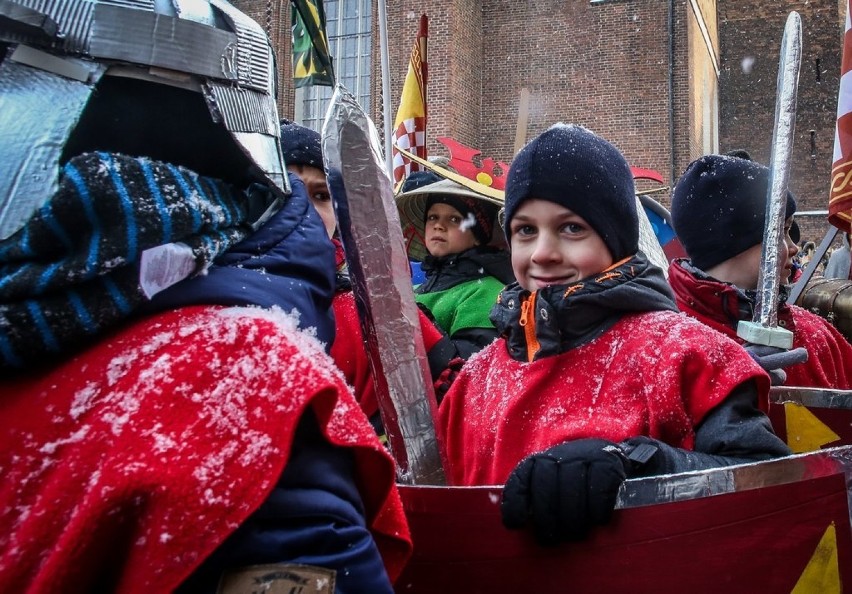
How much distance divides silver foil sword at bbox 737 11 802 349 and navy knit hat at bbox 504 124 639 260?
503 mm

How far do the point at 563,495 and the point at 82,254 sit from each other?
703 mm

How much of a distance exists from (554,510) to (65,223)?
0.73 meters

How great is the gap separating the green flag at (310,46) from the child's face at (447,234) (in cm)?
185

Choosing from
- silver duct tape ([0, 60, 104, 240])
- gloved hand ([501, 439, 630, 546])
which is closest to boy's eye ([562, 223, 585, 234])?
gloved hand ([501, 439, 630, 546])

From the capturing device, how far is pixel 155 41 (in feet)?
2.83

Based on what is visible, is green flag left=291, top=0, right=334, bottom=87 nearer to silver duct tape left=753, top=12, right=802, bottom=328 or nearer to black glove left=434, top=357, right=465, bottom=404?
black glove left=434, top=357, right=465, bottom=404

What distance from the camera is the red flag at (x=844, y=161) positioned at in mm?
3023

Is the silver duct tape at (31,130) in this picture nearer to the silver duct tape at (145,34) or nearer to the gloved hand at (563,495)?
the silver duct tape at (145,34)

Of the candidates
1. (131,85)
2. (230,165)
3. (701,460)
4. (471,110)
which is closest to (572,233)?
(701,460)

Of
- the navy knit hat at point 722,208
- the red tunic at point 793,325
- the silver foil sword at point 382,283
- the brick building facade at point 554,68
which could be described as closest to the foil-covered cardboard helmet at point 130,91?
the silver foil sword at point 382,283

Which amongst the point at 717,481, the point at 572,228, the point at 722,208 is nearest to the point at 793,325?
the point at 722,208

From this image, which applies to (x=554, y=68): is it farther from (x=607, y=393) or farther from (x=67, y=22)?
(x=67, y=22)

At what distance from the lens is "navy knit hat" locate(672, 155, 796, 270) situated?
8.63ft

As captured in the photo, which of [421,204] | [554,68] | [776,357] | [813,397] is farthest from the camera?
[554,68]
